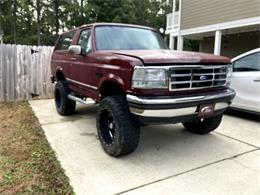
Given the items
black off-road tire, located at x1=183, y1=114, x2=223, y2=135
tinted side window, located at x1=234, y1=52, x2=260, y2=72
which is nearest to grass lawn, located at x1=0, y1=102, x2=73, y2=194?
black off-road tire, located at x1=183, y1=114, x2=223, y2=135

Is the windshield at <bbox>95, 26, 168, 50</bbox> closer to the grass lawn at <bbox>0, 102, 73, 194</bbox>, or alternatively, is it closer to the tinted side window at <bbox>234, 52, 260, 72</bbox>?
the grass lawn at <bbox>0, 102, 73, 194</bbox>

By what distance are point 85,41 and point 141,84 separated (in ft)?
7.08

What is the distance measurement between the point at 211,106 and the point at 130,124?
115 centimetres

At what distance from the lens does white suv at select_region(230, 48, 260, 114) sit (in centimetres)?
560

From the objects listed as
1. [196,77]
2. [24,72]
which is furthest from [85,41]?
[24,72]

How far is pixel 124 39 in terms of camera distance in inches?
183

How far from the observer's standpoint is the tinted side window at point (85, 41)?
4.74 metres

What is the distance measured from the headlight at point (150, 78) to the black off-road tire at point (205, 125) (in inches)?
68.0

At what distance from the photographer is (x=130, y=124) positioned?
3.57 m

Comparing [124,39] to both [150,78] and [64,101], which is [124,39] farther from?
[64,101]

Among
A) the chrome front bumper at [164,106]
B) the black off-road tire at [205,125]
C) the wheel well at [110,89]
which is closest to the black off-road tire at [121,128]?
the wheel well at [110,89]

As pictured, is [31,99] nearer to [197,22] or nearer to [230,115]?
[230,115]

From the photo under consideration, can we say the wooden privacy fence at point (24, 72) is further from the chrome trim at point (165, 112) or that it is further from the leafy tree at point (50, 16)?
the leafy tree at point (50, 16)

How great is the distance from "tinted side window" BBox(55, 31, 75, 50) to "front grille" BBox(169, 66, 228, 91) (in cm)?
320
